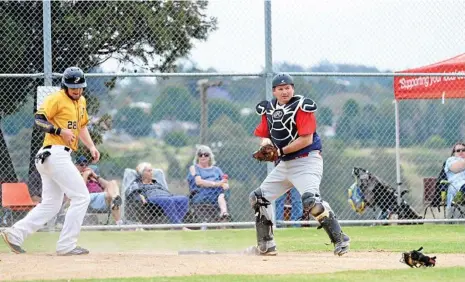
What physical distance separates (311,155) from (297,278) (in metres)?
2.79

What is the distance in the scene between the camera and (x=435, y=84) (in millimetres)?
18141

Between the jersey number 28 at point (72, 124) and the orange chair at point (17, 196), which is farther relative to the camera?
the orange chair at point (17, 196)

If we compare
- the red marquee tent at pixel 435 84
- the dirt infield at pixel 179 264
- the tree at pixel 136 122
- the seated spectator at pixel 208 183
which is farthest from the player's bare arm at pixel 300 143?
the tree at pixel 136 122

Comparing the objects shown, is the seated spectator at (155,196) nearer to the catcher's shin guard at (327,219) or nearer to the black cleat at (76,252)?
the black cleat at (76,252)

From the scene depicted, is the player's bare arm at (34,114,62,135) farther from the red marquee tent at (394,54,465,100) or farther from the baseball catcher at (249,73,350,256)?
the red marquee tent at (394,54,465,100)

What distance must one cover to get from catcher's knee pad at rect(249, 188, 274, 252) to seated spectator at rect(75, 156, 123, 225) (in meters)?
5.02

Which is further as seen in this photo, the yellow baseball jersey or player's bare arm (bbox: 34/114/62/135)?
the yellow baseball jersey

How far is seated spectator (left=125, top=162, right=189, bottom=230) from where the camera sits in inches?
653

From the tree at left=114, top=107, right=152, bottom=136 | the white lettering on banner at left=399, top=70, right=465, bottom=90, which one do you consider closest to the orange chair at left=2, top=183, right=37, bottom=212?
the tree at left=114, top=107, right=152, bottom=136

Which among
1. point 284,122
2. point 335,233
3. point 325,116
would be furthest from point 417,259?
point 325,116

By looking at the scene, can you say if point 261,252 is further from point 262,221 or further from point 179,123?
point 179,123

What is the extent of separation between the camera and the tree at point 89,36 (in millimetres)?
16219

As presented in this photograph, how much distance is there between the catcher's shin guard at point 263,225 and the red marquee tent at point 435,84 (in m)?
6.59

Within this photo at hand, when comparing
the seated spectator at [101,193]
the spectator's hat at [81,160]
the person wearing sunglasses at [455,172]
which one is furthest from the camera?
the person wearing sunglasses at [455,172]
